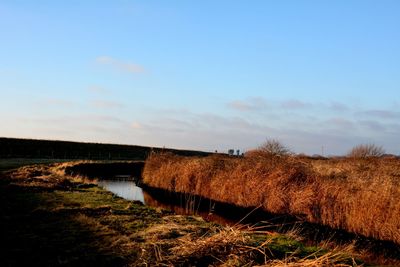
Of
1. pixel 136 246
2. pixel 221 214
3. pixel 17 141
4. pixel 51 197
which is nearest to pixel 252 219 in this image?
pixel 221 214

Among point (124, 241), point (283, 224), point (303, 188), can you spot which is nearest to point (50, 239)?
point (124, 241)

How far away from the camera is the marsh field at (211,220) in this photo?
9781mm

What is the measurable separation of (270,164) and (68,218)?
14.6m

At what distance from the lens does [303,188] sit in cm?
2250

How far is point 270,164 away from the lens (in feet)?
87.9

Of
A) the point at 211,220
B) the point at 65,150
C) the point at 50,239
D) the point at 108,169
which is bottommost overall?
the point at 211,220

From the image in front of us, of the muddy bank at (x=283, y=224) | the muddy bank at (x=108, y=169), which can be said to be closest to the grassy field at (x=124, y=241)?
the muddy bank at (x=283, y=224)

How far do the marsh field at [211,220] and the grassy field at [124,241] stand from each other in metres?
0.03

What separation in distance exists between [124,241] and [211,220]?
1010cm

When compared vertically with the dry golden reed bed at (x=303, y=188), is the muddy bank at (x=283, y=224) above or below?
below

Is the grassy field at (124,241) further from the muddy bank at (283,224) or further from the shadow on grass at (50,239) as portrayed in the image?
the muddy bank at (283,224)

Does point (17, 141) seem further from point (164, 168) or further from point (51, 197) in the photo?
point (51, 197)

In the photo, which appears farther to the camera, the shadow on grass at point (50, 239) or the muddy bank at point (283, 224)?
the muddy bank at point (283, 224)

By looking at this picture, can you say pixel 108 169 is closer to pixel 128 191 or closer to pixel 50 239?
pixel 128 191
